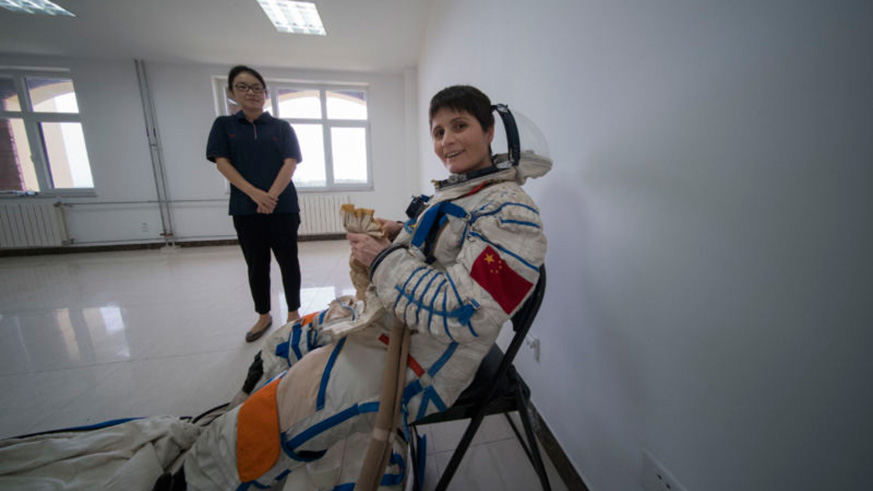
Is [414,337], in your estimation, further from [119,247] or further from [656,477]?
[119,247]

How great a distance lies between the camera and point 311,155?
5.12 metres

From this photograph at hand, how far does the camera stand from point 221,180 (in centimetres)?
467

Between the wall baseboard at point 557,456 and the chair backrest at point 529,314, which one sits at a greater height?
the chair backrest at point 529,314

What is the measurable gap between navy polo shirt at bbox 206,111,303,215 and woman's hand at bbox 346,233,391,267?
1322mm

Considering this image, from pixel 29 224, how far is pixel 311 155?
4163mm

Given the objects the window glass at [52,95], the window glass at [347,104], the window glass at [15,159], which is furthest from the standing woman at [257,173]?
the window glass at [15,159]

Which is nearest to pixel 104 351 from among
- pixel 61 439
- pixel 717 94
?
pixel 61 439

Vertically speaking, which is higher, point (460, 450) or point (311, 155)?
point (311, 155)

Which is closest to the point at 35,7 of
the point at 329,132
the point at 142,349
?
the point at 329,132

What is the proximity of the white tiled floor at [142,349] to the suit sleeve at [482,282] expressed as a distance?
77cm

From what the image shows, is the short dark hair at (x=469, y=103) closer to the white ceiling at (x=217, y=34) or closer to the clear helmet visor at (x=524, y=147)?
the clear helmet visor at (x=524, y=147)

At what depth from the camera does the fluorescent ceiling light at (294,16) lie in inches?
121

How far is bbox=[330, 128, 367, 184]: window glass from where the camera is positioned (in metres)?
5.17

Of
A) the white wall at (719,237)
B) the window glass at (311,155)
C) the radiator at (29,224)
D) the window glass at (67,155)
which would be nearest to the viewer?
the white wall at (719,237)
